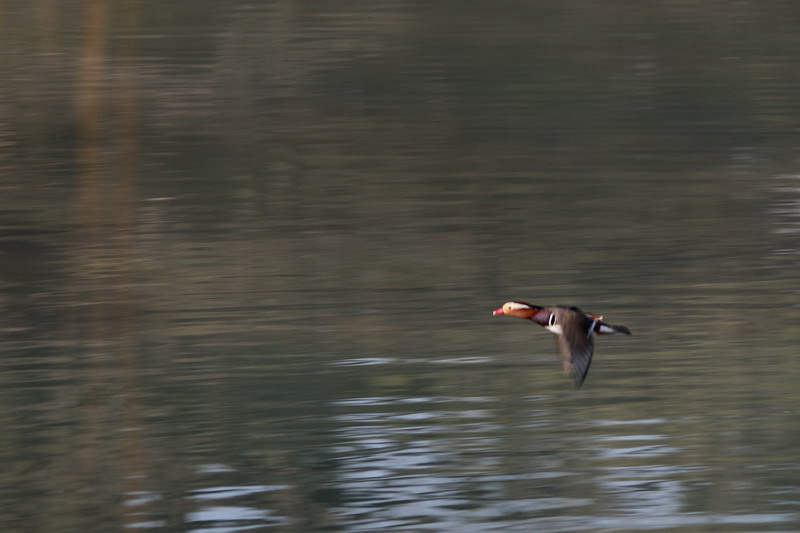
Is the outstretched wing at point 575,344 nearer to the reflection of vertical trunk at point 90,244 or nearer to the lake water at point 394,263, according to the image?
the lake water at point 394,263

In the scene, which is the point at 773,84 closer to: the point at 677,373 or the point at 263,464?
the point at 677,373

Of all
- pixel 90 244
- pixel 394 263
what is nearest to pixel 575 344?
pixel 394 263

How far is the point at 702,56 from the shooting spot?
12.3m

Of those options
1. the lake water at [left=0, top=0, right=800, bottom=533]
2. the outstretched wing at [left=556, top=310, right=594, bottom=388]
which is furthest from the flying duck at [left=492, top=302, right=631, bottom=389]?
the lake water at [left=0, top=0, right=800, bottom=533]

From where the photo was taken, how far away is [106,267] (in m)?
8.95

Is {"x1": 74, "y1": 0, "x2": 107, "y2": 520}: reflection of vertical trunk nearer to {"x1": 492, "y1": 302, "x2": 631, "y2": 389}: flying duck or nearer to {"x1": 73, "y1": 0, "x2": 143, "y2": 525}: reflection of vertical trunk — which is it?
{"x1": 73, "y1": 0, "x2": 143, "y2": 525}: reflection of vertical trunk

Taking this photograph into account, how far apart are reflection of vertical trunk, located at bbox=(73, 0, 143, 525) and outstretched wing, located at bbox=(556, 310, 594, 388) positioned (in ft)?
6.66

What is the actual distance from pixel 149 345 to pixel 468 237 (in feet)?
8.18

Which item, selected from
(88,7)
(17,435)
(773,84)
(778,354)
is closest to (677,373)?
(778,354)

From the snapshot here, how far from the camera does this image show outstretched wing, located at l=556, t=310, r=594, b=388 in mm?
5309

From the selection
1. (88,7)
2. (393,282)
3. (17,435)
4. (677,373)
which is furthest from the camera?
(88,7)

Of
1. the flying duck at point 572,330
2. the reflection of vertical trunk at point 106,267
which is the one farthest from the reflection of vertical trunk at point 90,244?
the flying duck at point 572,330

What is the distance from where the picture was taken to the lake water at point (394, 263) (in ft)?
20.6

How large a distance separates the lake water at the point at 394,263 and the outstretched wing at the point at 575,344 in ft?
2.91
